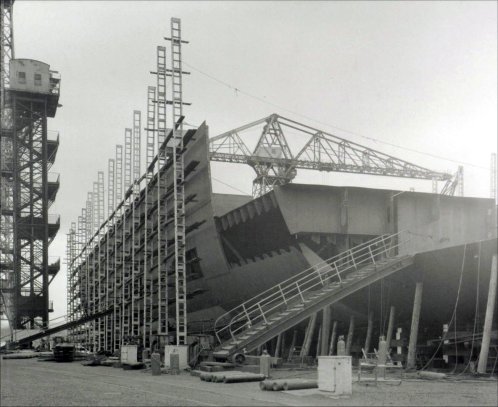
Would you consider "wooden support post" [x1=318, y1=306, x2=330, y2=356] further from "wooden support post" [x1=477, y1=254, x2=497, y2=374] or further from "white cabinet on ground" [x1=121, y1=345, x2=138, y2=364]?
"wooden support post" [x1=477, y1=254, x2=497, y2=374]

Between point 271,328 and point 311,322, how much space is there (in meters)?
8.06

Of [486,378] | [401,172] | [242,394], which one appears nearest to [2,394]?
[242,394]

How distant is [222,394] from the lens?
60.7 feet

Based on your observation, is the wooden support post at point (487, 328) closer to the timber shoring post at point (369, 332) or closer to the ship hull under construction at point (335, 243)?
the ship hull under construction at point (335, 243)

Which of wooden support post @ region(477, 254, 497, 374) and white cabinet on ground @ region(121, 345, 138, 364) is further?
white cabinet on ground @ region(121, 345, 138, 364)

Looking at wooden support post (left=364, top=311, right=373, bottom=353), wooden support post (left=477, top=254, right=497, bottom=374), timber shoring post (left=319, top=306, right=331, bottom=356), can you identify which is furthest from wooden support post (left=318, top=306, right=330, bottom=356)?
wooden support post (left=477, top=254, right=497, bottom=374)

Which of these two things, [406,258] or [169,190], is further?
[169,190]

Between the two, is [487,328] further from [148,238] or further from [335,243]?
[148,238]

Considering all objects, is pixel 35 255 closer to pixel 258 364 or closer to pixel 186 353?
pixel 186 353

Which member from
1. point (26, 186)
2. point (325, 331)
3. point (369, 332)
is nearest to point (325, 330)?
point (325, 331)

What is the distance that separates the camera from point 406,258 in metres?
32.0

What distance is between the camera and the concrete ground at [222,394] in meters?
16.3

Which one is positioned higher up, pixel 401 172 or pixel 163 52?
pixel 401 172

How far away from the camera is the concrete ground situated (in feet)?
53.5
